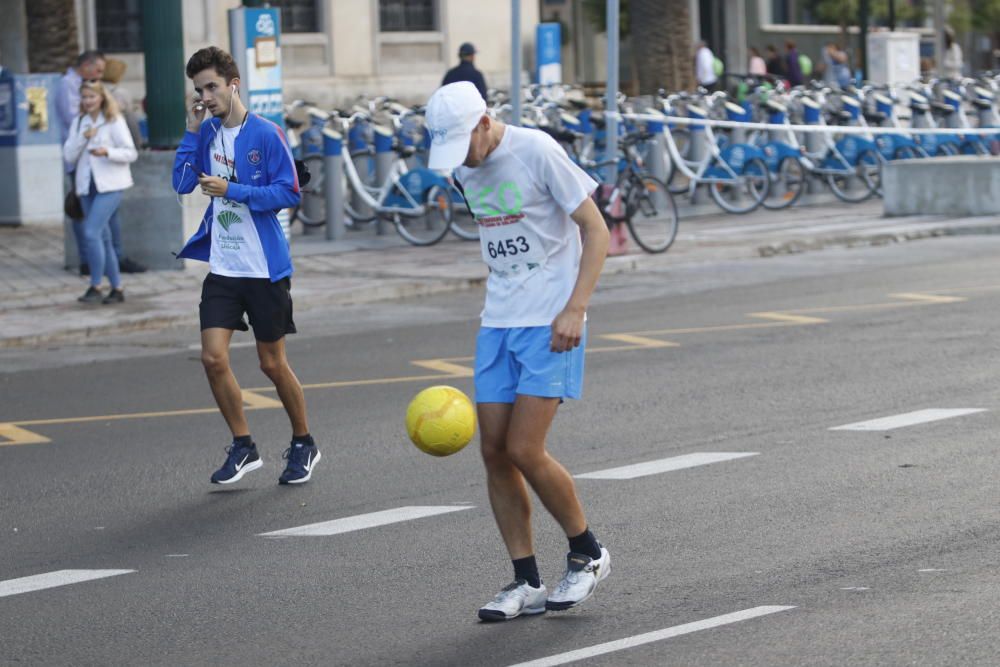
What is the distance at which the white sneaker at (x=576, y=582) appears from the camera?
6.20 metres

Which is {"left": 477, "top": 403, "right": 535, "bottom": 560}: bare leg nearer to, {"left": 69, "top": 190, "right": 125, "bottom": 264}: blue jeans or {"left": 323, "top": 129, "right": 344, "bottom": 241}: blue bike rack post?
{"left": 69, "top": 190, "right": 125, "bottom": 264}: blue jeans

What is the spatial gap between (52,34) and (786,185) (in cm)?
1055

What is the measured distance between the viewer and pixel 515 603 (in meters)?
6.18

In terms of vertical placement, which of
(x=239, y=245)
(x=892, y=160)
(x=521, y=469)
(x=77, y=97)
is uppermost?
(x=77, y=97)

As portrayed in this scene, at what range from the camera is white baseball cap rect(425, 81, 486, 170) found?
233 inches

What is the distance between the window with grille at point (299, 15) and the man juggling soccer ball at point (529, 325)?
3499 cm

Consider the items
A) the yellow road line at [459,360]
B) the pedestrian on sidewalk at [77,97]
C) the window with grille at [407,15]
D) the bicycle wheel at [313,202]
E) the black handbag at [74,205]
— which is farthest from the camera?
the window with grille at [407,15]

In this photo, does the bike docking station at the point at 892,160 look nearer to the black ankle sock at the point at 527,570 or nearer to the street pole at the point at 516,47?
the street pole at the point at 516,47

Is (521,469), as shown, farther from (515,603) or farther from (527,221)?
(527,221)

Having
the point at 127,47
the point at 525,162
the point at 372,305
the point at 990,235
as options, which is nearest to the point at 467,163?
the point at 525,162

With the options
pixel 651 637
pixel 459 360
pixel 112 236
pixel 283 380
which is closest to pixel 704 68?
pixel 112 236

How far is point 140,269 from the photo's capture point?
17.4 meters

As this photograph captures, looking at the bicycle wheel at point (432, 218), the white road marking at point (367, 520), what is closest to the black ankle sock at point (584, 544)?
the white road marking at point (367, 520)

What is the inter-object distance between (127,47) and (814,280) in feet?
80.8
